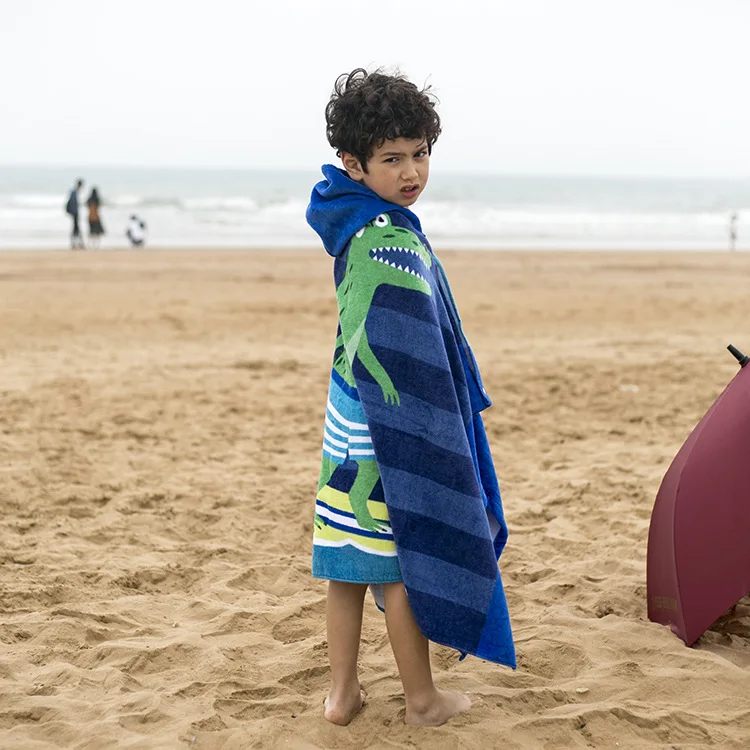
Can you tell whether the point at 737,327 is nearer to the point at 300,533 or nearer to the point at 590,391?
the point at 590,391

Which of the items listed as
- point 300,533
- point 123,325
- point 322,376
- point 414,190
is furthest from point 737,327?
point 414,190

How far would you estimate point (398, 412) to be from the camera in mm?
2623

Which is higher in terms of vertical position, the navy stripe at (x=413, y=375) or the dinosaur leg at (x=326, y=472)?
the navy stripe at (x=413, y=375)

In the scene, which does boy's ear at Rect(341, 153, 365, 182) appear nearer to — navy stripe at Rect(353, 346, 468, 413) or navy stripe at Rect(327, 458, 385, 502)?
navy stripe at Rect(353, 346, 468, 413)

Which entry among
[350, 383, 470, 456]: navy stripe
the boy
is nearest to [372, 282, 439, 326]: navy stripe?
the boy

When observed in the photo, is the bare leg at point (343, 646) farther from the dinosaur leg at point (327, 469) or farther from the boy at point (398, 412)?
the dinosaur leg at point (327, 469)

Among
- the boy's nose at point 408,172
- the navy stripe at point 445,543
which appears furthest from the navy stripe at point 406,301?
the navy stripe at point 445,543

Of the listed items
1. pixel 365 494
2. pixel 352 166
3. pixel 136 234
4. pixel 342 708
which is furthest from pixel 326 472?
pixel 136 234

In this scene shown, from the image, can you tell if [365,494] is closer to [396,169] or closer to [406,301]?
[406,301]

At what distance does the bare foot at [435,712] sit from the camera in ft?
9.45

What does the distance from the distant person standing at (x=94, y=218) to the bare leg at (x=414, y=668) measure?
21.3m

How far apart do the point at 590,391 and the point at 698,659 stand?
4.68 metres

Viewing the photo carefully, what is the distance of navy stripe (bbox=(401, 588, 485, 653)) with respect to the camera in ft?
8.75

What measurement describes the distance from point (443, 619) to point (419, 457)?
451 mm
